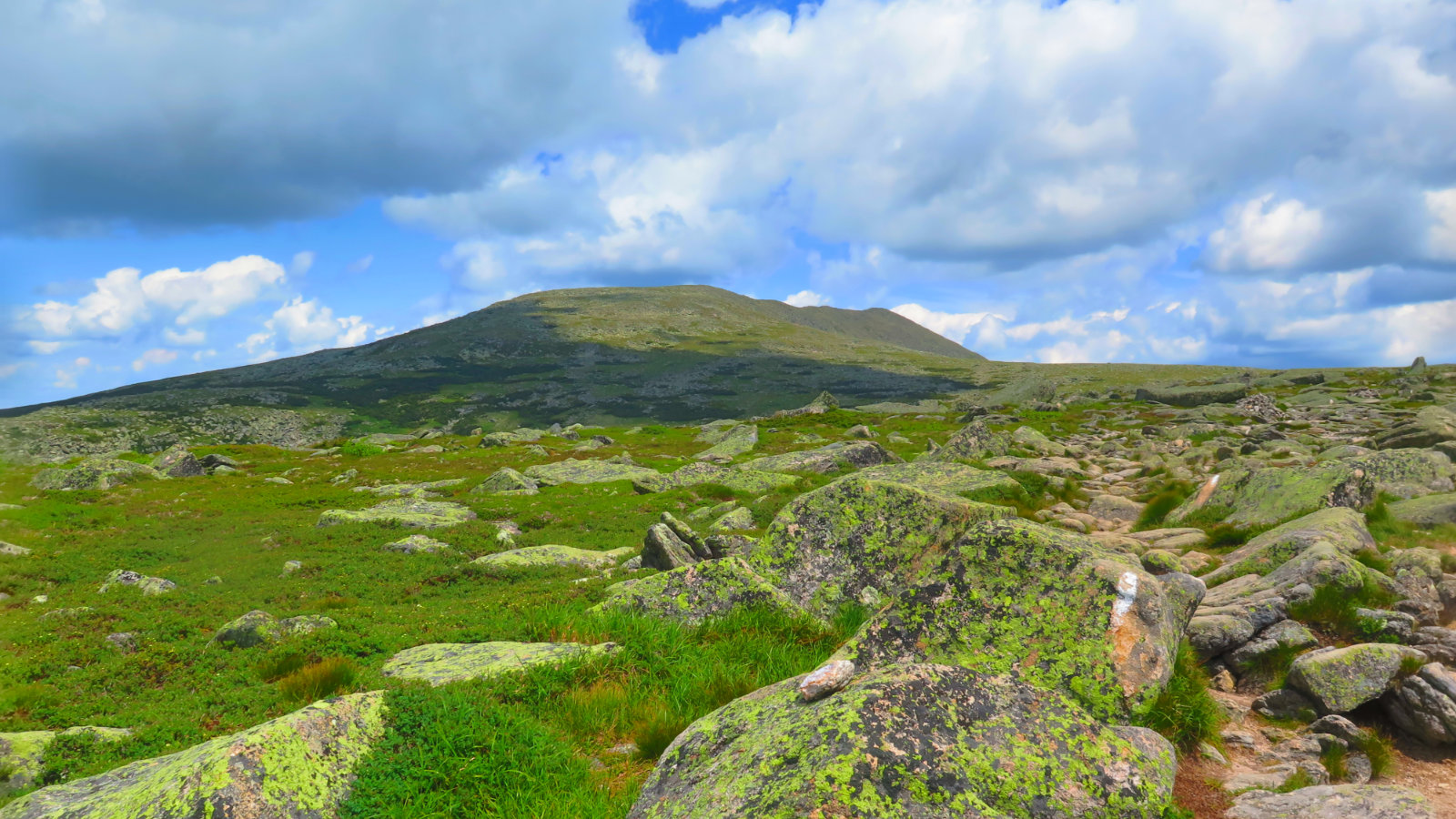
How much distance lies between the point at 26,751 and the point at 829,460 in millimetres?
36704

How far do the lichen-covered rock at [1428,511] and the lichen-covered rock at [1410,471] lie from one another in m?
1.95

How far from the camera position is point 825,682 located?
6.48m

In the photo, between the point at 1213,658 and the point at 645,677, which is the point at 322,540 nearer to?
the point at 645,677

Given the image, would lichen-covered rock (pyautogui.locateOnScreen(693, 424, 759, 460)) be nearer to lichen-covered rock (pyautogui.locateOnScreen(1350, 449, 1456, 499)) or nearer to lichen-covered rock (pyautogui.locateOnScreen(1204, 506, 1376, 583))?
lichen-covered rock (pyautogui.locateOnScreen(1350, 449, 1456, 499))

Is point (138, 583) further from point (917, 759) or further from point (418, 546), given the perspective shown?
point (917, 759)

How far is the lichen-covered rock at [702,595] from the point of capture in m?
12.3

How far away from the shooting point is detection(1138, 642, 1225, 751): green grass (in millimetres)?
8281

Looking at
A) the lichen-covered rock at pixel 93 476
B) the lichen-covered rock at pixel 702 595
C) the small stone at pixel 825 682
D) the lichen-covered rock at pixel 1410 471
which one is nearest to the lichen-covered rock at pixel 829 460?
the lichen-covered rock at pixel 1410 471

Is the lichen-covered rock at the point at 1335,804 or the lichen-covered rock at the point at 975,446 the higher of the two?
the lichen-covered rock at the point at 975,446

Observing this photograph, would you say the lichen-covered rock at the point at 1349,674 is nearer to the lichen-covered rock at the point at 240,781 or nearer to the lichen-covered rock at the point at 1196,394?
the lichen-covered rock at the point at 240,781

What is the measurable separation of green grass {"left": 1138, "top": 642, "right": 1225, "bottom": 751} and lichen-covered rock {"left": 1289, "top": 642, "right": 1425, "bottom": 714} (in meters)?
1.51

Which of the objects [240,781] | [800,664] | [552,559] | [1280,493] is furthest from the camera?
[552,559]

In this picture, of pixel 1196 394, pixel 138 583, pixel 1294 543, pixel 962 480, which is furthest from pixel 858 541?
pixel 1196 394

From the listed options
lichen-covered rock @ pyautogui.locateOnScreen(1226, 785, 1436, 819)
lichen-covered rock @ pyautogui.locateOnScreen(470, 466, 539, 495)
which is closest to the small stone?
lichen-covered rock @ pyautogui.locateOnScreen(1226, 785, 1436, 819)
